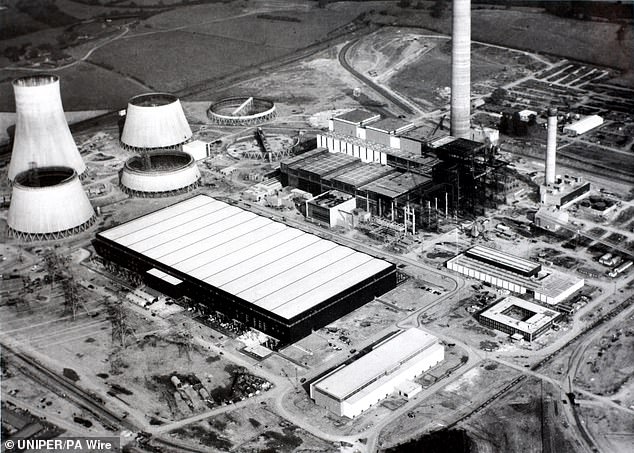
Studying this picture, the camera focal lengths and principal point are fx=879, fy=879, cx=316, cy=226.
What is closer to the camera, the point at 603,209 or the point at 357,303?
the point at 357,303

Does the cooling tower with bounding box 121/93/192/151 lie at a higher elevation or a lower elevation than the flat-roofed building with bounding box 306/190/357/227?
higher

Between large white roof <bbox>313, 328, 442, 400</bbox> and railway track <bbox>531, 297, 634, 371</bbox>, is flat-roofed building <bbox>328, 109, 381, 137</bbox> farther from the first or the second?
railway track <bbox>531, 297, 634, 371</bbox>

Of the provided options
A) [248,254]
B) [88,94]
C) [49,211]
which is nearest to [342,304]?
[248,254]

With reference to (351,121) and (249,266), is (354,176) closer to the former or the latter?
(351,121)

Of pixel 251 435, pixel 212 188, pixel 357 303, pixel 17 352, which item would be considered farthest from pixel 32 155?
pixel 251 435

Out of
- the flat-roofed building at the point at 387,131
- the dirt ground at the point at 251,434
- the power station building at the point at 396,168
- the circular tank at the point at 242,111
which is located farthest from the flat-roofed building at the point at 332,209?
the circular tank at the point at 242,111

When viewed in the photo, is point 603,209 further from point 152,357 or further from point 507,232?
point 152,357

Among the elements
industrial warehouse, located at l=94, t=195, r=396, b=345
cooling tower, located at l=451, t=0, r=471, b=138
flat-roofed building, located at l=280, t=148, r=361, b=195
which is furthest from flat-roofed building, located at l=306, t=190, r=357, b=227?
cooling tower, located at l=451, t=0, r=471, b=138
